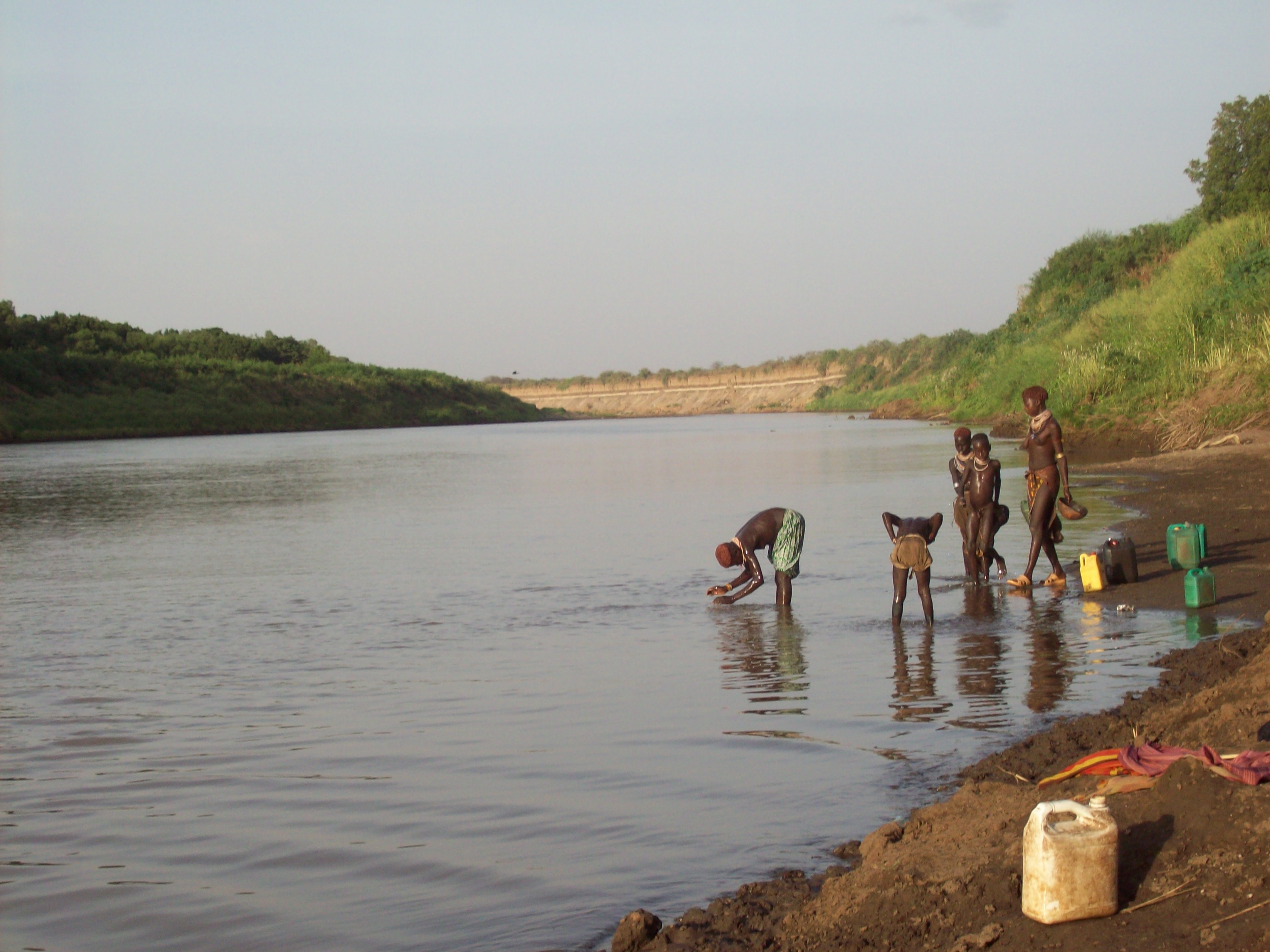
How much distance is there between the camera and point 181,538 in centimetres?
1936

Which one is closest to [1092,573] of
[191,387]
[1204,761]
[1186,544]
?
[1186,544]

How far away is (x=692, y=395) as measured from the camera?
479 feet

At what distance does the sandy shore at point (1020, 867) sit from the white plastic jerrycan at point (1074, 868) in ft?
0.16

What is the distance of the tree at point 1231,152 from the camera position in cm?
3666

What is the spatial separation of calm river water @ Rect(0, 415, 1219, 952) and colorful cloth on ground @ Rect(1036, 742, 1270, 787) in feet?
3.38

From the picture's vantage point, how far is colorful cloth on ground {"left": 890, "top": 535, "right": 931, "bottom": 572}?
982 cm

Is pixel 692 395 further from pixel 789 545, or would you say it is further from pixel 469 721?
pixel 469 721

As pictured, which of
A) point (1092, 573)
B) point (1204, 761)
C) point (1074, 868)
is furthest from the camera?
point (1092, 573)

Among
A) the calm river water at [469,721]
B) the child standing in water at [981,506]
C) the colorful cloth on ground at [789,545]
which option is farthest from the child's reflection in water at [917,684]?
the child standing in water at [981,506]

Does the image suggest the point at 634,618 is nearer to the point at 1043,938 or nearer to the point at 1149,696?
the point at 1149,696

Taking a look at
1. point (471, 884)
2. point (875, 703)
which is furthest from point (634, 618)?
point (471, 884)

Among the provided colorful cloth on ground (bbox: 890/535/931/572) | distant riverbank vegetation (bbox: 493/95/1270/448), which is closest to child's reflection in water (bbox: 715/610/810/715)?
colorful cloth on ground (bbox: 890/535/931/572)

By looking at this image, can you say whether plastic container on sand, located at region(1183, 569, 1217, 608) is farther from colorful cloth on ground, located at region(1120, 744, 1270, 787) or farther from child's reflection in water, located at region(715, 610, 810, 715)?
colorful cloth on ground, located at region(1120, 744, 1270, 787)

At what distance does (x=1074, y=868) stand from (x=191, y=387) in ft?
274
